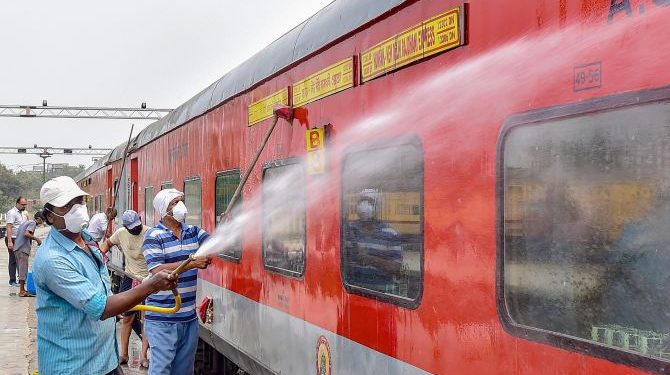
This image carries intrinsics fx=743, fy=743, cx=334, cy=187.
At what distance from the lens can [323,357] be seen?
4.30 m

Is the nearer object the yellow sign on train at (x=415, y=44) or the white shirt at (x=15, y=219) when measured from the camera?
the yellow sign on train at (x=415, y=44)

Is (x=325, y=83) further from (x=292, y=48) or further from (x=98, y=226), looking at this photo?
(x=98, y=226)

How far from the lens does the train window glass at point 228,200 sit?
6.21m

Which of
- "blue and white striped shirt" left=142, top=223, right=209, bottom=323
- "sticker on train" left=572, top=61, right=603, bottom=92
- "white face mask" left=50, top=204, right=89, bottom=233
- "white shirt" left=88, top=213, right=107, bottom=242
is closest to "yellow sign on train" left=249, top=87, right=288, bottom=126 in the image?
"blue and white striped shirt" left=142, top=223, right=209, bottom=323

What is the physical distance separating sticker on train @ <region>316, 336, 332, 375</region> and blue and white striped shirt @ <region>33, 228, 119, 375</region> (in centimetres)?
124

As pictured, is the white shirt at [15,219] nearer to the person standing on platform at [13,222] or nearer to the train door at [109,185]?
the person standing on platform at [13,222]

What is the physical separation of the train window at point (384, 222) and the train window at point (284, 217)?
72 cm

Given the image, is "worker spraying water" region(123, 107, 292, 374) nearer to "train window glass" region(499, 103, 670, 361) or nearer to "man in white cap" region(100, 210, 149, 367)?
"man in white cap" region(100, 210, 149, 367)

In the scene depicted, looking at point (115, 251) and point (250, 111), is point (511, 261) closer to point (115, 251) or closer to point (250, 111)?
point (250, 111)

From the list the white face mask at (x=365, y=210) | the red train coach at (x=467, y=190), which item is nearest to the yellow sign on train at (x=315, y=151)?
the red train coach at (x=467, y=190)

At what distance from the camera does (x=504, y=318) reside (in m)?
2.68

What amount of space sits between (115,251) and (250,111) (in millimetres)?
10245

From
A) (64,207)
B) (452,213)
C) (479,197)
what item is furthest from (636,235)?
(64,207)

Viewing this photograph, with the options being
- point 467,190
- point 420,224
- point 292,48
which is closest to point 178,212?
point 292,48
